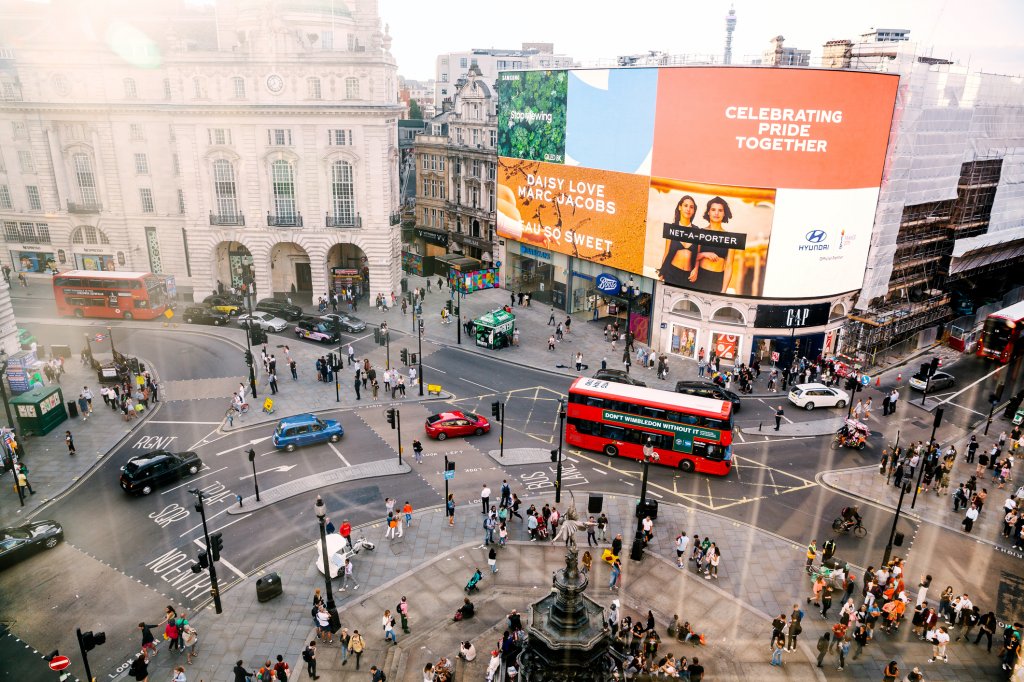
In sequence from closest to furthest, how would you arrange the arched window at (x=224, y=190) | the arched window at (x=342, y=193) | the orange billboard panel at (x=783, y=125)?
the orange billboard panel at (x=783, y=125)
the arched window at (x=342, y=193)
the arched window at (x=224, y=190)

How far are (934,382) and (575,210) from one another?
1138 inches

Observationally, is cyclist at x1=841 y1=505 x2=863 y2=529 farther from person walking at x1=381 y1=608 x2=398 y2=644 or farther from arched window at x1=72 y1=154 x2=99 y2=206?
arched window at x1=72 y1=154 x2=99 y2=206

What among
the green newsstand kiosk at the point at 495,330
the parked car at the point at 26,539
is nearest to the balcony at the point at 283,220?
the green newsstand kiosk at the point at 495,330

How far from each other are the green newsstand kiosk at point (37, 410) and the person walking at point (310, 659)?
24493 millimetres

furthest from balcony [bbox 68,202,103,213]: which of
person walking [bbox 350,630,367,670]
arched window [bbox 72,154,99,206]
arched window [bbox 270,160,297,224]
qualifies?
person walking [bbox 350,630,367,670]

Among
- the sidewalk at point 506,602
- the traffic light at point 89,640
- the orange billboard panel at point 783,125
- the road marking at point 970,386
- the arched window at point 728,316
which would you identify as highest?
the orange billboard panel at point 783,125

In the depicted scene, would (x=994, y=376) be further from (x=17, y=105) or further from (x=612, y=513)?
(x=17, y=105)

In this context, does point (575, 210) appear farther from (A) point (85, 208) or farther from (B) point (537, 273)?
(A) point (85, 208)

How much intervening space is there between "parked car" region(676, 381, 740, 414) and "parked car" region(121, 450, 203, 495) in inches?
1085

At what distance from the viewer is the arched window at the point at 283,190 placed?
193ft

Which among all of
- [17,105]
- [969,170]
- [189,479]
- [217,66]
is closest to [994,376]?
[969,170]

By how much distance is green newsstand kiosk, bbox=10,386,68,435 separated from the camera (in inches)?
1442

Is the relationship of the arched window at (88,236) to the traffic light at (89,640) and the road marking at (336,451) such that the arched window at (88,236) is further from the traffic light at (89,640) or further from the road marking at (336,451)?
the traffic light at (89,640)

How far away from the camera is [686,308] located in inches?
2021
